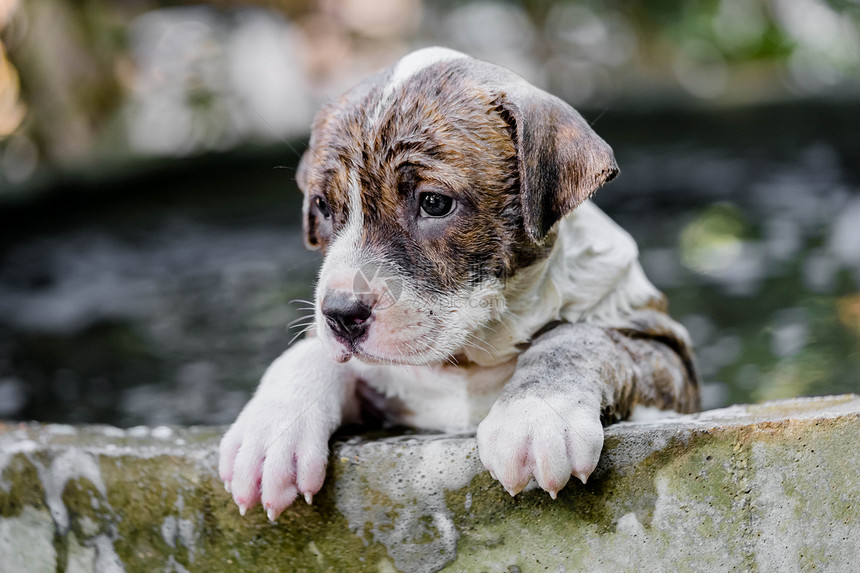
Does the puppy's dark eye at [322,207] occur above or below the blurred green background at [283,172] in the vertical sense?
above

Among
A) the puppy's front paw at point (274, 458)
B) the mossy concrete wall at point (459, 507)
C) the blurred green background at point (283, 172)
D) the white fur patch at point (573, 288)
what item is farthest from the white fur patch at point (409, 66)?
the mossy concrete wall at point (459, 507)

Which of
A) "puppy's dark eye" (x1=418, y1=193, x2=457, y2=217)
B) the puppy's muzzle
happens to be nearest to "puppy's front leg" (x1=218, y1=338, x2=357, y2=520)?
the puppy's muzzle

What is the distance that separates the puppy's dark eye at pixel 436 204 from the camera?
3.39m

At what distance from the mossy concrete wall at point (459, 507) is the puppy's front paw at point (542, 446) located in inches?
4.3

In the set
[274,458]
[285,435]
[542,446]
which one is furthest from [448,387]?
[542,446]

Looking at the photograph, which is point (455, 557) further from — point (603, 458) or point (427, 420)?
point (427, 420)

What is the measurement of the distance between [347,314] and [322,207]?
2.14 feet

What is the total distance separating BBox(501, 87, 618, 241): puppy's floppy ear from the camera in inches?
132

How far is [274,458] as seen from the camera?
3.29m

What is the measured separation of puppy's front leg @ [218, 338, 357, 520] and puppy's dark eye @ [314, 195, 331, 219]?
60 centimetres

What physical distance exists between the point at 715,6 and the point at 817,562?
18.2 meters

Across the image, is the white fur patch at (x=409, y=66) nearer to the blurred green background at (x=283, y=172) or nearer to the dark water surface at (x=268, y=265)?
the blurred green background at (x=283, y=172)

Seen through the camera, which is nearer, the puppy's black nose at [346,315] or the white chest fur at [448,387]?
the puppy's black nose at [346,315]

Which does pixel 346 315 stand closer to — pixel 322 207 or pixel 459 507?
pixel 322 207
